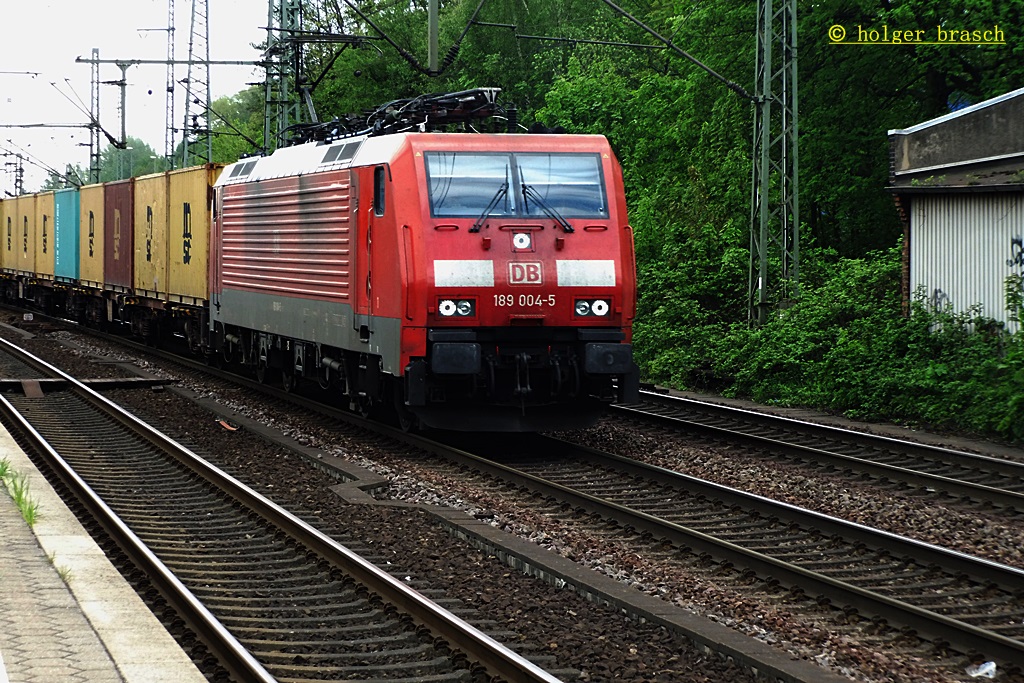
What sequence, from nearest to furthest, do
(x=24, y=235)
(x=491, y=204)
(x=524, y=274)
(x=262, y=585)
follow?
(x=262, y=585)
(x=524, y=274)
(x=491, y=204)
(x=24, y=235)

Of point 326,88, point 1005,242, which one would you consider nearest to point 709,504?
point 1005,242

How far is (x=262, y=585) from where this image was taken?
27.7ft

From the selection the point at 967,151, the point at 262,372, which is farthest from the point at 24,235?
the point at 967,151

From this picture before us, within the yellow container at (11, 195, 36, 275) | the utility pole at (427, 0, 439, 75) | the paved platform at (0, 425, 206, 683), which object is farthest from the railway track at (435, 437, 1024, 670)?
the yellow container at (11, 195, 36, 275)

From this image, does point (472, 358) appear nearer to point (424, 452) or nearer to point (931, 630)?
point (424, 452)

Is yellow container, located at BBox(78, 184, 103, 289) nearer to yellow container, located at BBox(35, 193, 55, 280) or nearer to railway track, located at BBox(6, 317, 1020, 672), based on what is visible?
yellow container, located at BBox(35, 193, 55, 280)

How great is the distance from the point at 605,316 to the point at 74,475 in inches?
197

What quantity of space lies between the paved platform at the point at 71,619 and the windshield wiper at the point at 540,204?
5.49 m

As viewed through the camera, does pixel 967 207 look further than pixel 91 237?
No

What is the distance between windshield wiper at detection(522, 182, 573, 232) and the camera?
13.3 metres

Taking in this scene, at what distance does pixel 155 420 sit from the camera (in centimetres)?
1669

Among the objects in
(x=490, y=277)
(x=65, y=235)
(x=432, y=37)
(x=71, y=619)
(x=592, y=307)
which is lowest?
(x=71, y=619)

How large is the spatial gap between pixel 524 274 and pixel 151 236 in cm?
1634

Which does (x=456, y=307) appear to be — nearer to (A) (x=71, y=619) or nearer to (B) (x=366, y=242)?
(B) (x=366, y=242)
